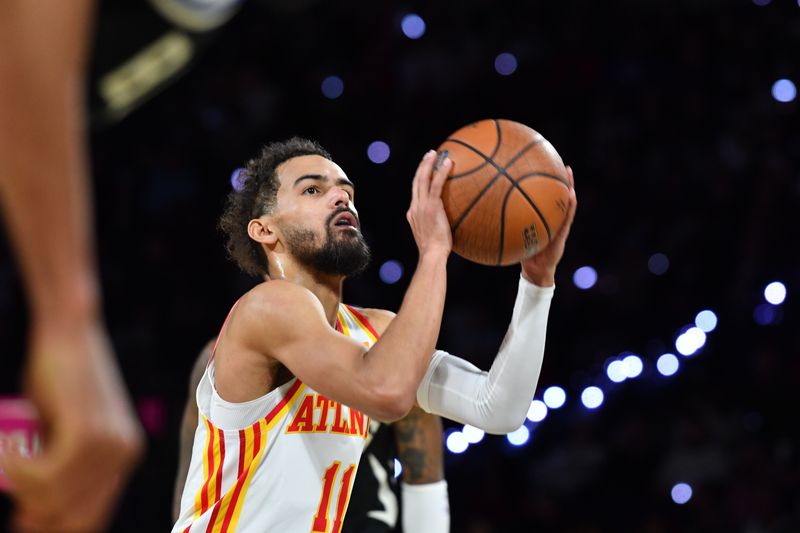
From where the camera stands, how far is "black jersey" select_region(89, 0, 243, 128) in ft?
3.64

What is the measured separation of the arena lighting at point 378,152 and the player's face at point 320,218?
372 centimetres

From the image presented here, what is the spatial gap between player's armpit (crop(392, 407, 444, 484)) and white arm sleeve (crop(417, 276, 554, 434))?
83 centimetres

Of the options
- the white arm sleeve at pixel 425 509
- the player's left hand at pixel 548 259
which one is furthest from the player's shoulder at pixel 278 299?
the white arm sleeve at pixel 425 509

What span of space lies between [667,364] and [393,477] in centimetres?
309

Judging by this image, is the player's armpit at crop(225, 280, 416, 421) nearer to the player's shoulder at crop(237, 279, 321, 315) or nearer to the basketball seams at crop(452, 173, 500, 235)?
the player's shoulder at crop(237, 279, 321, 315)

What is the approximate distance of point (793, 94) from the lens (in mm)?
7457

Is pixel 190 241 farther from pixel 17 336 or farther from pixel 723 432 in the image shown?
pixel 723 432

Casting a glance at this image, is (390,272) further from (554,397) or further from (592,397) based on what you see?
(592,397)

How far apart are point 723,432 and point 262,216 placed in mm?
4247

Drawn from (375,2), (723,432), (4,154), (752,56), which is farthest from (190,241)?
(4,154)

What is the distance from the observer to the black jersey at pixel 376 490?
4.04 m

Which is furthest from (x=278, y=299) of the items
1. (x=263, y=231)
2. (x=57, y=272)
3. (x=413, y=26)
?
(x=413, y=26)

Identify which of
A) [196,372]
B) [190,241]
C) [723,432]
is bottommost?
[196,372]

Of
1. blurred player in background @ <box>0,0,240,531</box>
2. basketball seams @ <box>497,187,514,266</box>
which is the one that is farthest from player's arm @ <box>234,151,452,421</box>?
blurred player in background @ <box>0,0,240,531</box>
